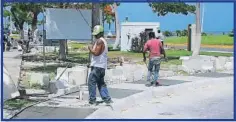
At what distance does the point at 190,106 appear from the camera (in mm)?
10969

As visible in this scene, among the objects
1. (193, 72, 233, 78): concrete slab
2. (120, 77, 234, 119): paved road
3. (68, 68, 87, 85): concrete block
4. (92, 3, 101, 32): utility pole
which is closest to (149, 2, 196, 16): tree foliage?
(193, 72, 233, 78): concrete slab

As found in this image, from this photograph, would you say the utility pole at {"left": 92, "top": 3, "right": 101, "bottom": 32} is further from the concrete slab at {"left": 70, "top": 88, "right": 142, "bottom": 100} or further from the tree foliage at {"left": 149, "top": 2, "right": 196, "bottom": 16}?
the tree foliage at {"left": 149, "top": 2, "right": 196, "bottom": 16}

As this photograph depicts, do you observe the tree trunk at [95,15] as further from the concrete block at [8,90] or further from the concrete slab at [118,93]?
the concrete block at [8,90]

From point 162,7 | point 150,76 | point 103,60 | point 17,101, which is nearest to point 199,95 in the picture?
point 150,76

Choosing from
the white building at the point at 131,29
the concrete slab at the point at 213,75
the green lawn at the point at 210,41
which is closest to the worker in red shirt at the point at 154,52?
the concrete slab at the point at 213,75

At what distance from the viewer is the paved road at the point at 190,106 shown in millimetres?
9844

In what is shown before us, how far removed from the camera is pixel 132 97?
1132cm

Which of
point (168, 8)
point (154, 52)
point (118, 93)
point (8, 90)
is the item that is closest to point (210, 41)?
point (168, 8)

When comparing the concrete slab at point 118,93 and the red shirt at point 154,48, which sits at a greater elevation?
the red shirt at point 154,48

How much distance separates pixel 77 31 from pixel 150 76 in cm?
279

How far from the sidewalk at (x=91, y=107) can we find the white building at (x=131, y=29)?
16.2 metres

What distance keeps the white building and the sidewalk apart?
53.2 feet

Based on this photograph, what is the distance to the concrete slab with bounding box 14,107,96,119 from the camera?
905cm

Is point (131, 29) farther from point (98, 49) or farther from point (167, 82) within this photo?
point (98, 49)
